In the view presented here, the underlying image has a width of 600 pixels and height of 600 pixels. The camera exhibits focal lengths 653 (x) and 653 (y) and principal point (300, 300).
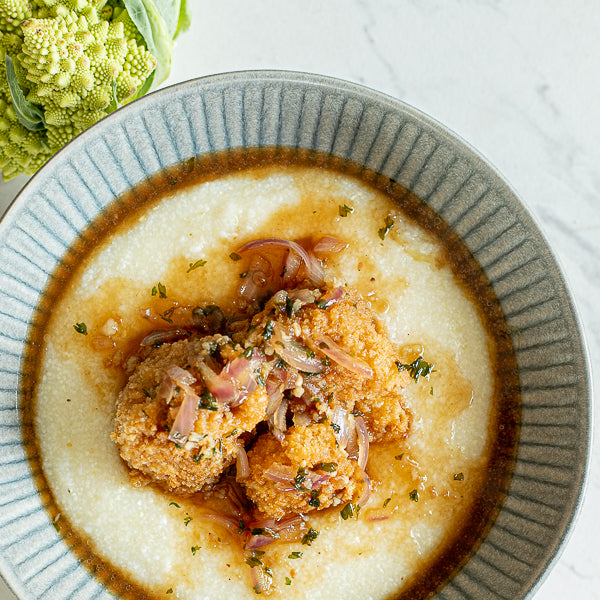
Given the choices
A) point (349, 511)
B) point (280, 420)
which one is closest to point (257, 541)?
point (349, 511)

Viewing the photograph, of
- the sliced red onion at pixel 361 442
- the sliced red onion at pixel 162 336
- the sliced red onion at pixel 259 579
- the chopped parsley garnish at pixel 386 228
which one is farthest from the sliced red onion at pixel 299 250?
the sliced red onion at pixel 259 579

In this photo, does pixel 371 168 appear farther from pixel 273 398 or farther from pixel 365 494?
pixel 365 494

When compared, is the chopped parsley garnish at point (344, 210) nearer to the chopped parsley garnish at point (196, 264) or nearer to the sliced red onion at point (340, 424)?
the chopped parsley garnish at point (196, 264)

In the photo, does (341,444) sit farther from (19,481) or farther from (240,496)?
(19,481)

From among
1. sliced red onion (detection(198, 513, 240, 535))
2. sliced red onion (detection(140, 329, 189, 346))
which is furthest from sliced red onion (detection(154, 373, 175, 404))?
sliced red onion (detection(198, 513, 240, 535))

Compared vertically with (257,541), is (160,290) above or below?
above

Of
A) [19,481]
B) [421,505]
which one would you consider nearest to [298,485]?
[421,505]
